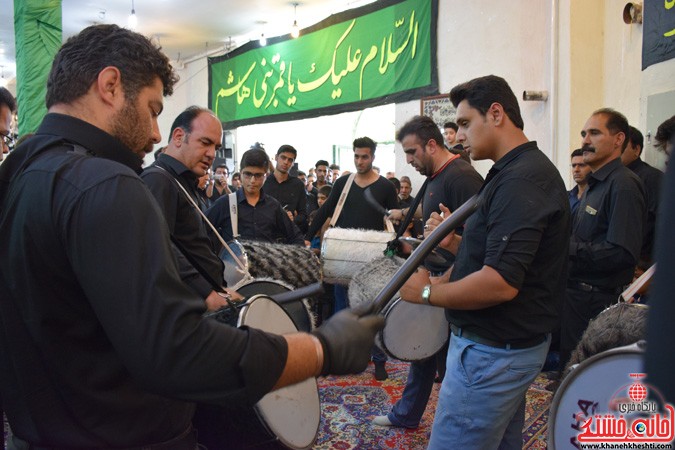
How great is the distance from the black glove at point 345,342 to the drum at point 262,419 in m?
0.43

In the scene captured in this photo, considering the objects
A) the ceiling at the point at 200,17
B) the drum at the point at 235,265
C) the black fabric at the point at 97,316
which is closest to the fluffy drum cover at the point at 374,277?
the drum at the point at 235,265

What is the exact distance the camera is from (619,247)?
3.19 metres

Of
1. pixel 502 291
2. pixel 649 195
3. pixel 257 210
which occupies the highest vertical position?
pixel 649 195

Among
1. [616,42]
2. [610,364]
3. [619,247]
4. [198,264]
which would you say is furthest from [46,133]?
[616,42]

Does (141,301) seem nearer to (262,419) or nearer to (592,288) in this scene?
(262,419)

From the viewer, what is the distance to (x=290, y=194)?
6141 millimetres

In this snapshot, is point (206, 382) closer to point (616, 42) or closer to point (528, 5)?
point (616, 42)

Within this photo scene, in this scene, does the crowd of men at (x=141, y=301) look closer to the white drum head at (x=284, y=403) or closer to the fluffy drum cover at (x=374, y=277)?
the white drum head at (x=284, y=403)

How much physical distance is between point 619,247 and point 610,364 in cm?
171

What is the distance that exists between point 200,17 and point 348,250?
28.0 feet

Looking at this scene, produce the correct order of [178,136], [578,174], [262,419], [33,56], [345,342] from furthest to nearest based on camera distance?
[33,56]
[578,174]
[178,136]
[262,419]
[345,342]

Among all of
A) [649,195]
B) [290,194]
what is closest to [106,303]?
[649,195]

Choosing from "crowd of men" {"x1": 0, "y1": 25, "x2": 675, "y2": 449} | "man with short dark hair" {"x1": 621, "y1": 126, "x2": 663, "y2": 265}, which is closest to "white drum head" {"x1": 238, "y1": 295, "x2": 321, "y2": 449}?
"crowd of men" {"x1": 0, "y1": 25, "x2": 675, "y2": 449}
